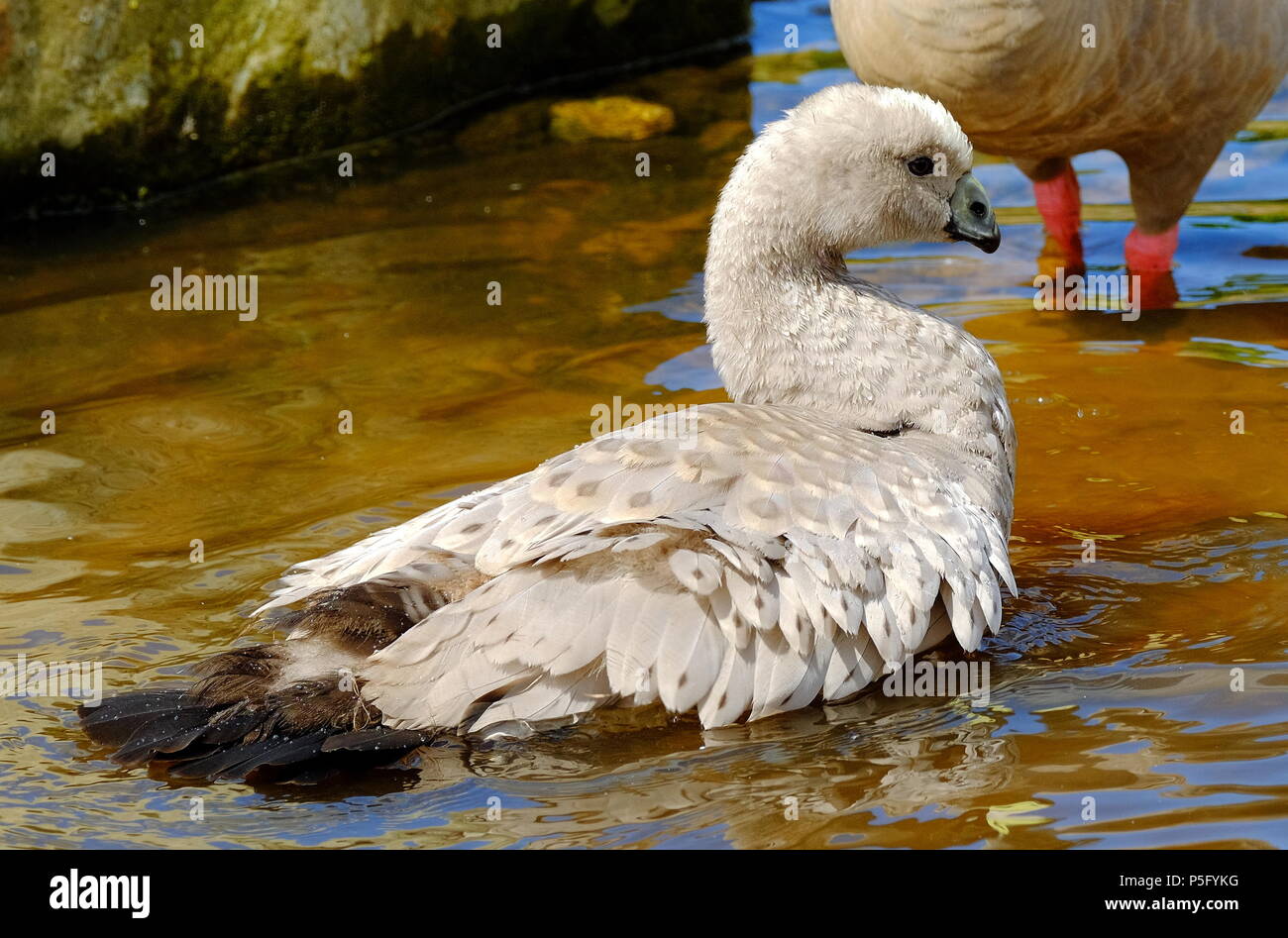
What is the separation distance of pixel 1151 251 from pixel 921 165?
10.5 feet

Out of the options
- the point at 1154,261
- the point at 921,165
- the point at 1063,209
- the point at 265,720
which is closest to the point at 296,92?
the point at 1063,209

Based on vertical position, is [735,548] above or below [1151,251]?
below

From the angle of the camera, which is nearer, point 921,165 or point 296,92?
point 921,165

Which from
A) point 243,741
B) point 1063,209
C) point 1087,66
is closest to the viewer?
point 243,741

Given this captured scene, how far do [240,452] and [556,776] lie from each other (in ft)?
9.29

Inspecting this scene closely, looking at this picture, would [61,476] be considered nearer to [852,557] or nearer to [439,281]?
[439,281]

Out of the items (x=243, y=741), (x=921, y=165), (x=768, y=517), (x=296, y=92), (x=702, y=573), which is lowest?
(x=243, y=741)

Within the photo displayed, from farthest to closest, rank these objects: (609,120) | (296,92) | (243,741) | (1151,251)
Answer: (609,120)
(296,92)
(1151,251)
(243,741)

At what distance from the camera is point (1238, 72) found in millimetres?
7250

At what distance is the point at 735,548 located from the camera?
14.3ft

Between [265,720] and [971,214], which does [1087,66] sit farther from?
[265,720]

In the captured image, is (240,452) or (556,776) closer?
(556,776)

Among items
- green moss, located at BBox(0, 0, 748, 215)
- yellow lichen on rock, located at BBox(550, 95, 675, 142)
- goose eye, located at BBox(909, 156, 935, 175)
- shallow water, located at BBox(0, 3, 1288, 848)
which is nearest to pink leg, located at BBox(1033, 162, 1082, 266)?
shallow water, located at BBox(0, 3, 1288, 848)

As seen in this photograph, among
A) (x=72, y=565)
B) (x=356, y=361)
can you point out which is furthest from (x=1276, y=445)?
(x=72, y=565)
